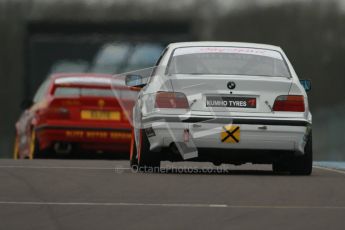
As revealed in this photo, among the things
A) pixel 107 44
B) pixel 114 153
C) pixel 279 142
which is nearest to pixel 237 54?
pixel 279 142

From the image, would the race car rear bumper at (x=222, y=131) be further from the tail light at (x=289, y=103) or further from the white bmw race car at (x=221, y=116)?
the tail light at (x=289, y=103)

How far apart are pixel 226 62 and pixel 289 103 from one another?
33.6 inches

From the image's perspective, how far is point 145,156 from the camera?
1366cm

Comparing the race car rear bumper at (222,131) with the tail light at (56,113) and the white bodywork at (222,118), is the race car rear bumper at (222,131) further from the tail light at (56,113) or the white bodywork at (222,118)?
the tail light at (56,113)

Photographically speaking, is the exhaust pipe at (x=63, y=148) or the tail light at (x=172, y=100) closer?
the tail light at (x=172, y=100)

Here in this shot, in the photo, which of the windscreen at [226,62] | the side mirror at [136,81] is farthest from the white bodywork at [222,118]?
the side mirror at [136,81]

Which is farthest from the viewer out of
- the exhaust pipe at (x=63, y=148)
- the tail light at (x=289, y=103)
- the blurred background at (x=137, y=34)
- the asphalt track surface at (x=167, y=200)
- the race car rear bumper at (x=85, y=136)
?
the blurred background at (x=137, y=34)

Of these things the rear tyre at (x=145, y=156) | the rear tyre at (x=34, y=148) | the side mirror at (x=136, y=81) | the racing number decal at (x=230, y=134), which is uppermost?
the side mirror at (x=136, y=81)

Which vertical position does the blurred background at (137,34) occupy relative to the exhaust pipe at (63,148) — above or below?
above

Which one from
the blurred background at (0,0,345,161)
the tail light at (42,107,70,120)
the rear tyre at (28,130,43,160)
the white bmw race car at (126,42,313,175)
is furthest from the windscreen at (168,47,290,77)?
the blurred background at (0,0,345,161)

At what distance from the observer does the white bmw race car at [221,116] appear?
13289 millimetres

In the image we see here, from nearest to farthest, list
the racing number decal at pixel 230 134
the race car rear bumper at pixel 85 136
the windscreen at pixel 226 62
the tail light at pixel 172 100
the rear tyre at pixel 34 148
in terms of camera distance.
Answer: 1. the racing number decal at pixel 230 134
2. the tail light at pixel 172 100
3. the windscreen at pixel 226 62
4. the race car rear bumper at pixel 85 136
5. the rear tyre at pixel 34 148

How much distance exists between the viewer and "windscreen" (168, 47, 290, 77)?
13805 mm

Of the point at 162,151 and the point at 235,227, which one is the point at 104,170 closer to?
the point at 162,151
